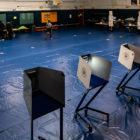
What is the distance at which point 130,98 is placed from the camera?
Result: 17.9 ft

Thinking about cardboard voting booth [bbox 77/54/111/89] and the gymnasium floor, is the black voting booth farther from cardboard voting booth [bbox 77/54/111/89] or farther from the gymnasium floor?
the gymnasium floor

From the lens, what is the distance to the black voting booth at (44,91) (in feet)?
9.71

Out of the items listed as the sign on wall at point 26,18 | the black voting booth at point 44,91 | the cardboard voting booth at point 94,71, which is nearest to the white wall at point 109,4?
the sign on wall at point 26,18

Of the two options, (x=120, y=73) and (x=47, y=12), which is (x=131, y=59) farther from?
(x=47, y=12)

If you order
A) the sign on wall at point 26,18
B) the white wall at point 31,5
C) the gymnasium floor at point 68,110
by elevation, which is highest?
the white wall at point 31,5

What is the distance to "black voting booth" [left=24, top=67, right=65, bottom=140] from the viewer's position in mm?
2960

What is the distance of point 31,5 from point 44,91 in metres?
18.6

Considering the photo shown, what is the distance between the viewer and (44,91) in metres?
3.26

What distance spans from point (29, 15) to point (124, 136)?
1832cm

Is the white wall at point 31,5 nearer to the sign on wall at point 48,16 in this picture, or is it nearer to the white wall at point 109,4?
the sign on wall at point 48,16

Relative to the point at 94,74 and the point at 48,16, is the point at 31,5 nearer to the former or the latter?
the point at 48,16

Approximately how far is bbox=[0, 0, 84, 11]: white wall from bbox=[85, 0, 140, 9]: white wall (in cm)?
194

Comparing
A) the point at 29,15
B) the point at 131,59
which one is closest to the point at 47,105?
the point at 131,59

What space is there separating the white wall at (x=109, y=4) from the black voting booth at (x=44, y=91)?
784 inches
